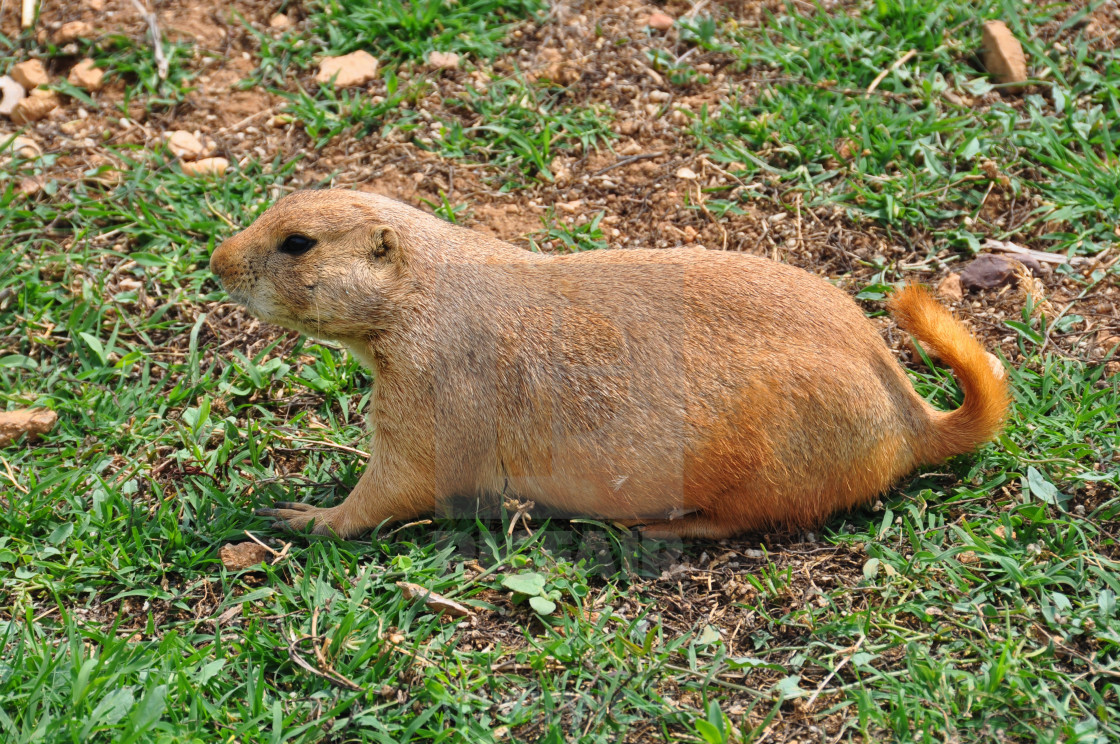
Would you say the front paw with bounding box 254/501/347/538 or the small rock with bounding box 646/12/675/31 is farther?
the small rock with bounding box 646/12/675/31

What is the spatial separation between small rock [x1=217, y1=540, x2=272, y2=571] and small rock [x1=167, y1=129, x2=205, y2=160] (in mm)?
2735

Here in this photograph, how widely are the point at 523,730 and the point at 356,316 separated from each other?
65.3 inches

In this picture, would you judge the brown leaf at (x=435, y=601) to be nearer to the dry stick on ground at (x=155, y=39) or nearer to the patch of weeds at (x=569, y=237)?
the patch of weeds at (x=569, y=237)

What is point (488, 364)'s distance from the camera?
380cm

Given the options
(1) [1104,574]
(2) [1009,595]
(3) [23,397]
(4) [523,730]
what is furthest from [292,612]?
(1) [1104,574]

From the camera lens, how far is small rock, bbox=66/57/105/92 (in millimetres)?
6000

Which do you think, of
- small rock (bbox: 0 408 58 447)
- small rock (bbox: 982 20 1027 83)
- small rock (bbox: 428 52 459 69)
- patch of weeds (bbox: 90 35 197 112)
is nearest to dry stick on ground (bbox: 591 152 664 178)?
small rock (bbox: 428 52 459 69)

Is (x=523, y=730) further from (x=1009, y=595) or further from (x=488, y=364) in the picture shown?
(x=1009, y=595)

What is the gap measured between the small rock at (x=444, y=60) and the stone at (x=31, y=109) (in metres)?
2.32

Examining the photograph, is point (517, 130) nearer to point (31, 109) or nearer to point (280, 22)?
point (280, 22)

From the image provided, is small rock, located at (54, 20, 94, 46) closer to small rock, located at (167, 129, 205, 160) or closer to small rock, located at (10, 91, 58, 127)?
small rock, located at (10, 91, 58, 127)

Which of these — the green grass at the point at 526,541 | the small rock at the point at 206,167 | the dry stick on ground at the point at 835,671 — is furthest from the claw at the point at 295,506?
the small rock at the point at 206,167

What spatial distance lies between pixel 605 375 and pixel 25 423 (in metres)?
2.63

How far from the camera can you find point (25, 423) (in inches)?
171
